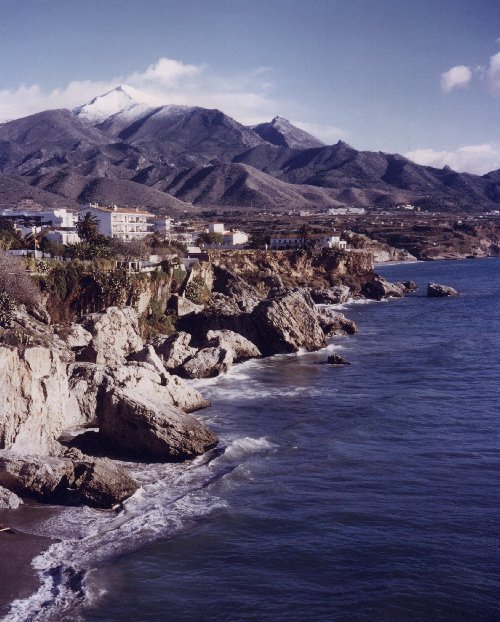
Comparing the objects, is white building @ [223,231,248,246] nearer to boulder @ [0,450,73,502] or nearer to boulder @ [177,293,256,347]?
boulder @ [177,293,256,347]

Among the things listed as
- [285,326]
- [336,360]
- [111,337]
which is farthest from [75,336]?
[336,360]

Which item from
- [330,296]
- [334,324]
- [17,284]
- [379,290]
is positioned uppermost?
[17,284]

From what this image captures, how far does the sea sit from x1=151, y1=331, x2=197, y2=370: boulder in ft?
16.6

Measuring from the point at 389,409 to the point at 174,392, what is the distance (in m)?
9.83

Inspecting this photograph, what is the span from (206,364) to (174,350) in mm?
2080

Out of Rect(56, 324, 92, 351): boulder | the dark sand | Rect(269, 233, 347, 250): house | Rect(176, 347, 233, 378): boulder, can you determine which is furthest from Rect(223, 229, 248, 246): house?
the dark sand

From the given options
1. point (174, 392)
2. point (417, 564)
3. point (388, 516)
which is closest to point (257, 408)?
point (174, 392)

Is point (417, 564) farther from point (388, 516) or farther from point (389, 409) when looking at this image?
point (389, 409)

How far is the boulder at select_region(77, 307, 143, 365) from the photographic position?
35.9 m

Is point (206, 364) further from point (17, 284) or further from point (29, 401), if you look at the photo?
point (29, 401)

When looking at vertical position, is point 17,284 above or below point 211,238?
below

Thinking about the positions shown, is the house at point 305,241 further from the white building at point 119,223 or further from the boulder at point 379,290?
the white building at point 119,223

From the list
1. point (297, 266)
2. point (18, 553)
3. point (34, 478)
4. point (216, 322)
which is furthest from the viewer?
point (297, 266)

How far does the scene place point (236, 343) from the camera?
43.4 m
